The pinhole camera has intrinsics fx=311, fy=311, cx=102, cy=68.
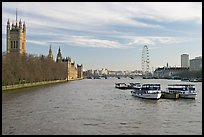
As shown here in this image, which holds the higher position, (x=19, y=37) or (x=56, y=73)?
(x=19, y=37)

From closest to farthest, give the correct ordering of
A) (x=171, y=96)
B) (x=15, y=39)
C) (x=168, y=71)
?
(x=171, y=96)
(x=15, y=39)
(x=168, y=71)

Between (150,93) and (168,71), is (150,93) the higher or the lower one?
the lower one

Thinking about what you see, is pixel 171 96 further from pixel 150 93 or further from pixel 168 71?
pixel 168 71

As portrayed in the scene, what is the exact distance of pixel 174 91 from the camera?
35.6 meters

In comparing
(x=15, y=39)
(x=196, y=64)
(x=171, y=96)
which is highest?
(x=15, y=39)

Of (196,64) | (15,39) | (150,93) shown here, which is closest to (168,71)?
(196,64)

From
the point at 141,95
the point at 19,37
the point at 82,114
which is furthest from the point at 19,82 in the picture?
the point at 19,37

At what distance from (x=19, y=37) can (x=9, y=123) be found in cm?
7804

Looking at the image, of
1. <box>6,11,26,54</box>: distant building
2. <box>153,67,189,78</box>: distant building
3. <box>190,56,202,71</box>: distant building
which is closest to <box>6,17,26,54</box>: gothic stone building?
<box>6,11,26,54</box>: distant building

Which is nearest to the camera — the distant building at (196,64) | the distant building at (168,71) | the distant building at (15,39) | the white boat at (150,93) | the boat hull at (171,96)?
the white boat at (150,93)

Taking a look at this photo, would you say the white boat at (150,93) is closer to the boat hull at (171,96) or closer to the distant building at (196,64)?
the boat hull at (171,96)

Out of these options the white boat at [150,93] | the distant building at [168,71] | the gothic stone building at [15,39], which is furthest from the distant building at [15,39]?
the distant building at [168,71]

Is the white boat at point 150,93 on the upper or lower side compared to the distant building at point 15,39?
lower

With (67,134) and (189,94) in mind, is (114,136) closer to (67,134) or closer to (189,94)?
(67,134)
